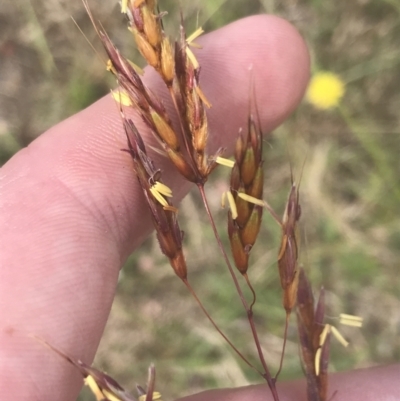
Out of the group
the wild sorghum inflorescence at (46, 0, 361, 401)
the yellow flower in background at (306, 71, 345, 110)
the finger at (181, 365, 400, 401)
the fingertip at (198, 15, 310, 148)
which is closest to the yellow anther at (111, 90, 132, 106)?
the wild sorghum inflorescence at (46, 0, 361, 401)

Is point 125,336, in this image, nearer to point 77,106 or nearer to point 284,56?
point 77,106

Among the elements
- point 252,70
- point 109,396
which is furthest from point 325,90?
point 109,396

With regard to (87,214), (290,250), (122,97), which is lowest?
(290,250)

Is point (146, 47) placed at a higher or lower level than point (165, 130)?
higher

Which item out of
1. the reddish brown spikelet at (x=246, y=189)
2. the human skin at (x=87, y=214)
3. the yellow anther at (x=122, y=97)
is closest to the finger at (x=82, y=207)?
the human skin at (x=87, y=214)

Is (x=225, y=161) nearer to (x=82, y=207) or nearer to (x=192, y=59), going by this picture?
(x=192, y=59)

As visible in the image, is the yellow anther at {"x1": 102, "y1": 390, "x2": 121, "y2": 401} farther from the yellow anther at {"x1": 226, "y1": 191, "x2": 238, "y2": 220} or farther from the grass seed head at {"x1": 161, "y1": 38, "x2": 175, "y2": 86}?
the grass seed head at {"x1": 161, "y1": 38, "x2": 175, "y2": 86}
